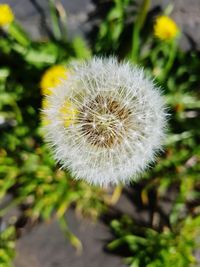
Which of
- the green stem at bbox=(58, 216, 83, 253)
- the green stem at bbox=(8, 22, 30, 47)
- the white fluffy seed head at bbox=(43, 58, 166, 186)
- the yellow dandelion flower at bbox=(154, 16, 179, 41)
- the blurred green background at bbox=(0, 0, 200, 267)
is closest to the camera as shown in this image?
the white fluffy seed head at bbox=(43, 58, 166, 186)

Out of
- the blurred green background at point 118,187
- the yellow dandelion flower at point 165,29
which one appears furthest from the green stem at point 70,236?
the yellow dandelion flower at point 165,29

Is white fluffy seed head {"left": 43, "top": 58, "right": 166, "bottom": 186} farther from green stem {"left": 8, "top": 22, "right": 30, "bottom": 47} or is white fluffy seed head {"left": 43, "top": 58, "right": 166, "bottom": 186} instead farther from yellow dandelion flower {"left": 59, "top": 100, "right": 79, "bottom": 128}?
green stem {"left": 8, "top": 22, "right": 30, "bottom": 47}

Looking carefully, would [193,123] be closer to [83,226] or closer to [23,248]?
[83,226]

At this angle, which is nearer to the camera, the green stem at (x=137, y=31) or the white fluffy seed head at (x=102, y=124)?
the white fluffy seed head at (x=102, y=124)

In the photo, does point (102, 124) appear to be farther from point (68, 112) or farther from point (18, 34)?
point (18, 34)

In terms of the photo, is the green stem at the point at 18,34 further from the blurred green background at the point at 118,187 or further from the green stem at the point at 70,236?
the green stem at the point at 70,236

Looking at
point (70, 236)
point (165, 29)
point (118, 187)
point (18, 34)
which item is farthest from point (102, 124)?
point (70, 236)

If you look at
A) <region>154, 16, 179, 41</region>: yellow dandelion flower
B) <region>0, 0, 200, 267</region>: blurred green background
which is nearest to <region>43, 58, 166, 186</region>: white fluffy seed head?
<region>154, 16, 179, 41</region>: yellow dandelion flower

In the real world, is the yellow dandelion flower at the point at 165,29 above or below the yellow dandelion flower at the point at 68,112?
above
